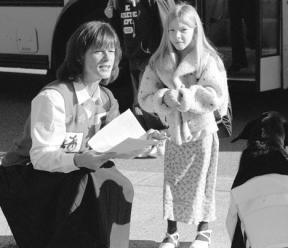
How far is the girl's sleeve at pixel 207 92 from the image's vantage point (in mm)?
3909

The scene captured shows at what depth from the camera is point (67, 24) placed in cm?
775

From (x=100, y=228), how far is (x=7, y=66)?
4985mm

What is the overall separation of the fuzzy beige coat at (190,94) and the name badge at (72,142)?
552mm

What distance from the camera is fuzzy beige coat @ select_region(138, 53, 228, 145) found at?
13.0 ft

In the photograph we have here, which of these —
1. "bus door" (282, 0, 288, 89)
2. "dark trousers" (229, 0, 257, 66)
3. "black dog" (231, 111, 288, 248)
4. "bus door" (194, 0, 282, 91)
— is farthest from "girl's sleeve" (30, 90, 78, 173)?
"dark trousers" (229, 0, 257, 66)

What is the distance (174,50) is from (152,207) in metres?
1.24

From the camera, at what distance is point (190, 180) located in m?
4.16

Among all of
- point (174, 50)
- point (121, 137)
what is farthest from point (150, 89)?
point (121, 137)

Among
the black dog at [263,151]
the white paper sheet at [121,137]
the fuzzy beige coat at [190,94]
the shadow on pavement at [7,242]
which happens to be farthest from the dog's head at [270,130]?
the shadow on pavement at [7,242]

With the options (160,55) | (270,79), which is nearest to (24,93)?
(270,79)

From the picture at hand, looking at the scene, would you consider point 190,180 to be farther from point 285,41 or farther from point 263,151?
point 285,41

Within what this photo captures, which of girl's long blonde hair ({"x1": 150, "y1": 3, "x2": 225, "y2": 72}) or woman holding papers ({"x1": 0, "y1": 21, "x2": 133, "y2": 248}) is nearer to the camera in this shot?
woman holding papers ({"x1": 0, "y1": 21, "x2": 133, "y2": 248})

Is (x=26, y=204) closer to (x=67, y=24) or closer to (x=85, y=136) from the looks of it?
(x=85, y=136)

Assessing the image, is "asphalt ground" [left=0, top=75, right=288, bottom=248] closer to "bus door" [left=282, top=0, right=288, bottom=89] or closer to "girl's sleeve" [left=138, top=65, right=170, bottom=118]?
"bus door" [left=282, top=0, right=288, bottom=89]
